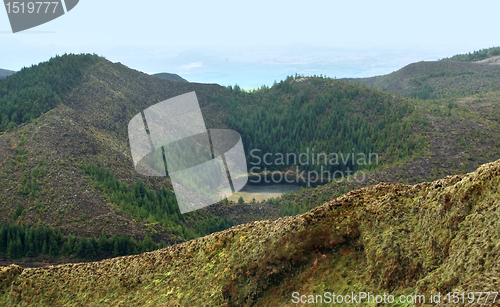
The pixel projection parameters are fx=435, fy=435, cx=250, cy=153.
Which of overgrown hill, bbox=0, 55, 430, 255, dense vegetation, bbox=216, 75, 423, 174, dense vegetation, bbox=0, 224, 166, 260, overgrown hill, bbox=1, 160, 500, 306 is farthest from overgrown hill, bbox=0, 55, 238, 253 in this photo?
dense vegetation, bbox=216, 75, 423, 174

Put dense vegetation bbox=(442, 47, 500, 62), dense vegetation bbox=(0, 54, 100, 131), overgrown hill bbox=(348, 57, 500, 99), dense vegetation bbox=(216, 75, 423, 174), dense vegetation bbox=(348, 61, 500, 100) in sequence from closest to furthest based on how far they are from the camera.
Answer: dense vegetation bbox=(0, 54, 100, 131), dense vegetation bbox=(216, 75, 423, 174), dense vegetation bbox=(348, 61, 500, 100), overgrown hill bbox=(348, 57, 500, 99), dense vegetation bbox=(442, 47, 500, 62)

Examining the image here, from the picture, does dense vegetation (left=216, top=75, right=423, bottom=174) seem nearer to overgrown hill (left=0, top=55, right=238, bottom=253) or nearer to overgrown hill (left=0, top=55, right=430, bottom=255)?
overgrown hill (left=0, top=55, right=430, bottom=255)

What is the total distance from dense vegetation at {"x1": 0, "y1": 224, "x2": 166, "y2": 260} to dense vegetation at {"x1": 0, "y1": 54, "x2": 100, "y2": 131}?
93.3ft

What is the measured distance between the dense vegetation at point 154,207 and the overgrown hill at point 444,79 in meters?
97.5

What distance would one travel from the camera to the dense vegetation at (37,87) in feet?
255

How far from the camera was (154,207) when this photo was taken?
210 feet

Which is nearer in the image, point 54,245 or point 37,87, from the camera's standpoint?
point 54,245

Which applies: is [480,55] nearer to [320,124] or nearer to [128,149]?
[320,124]

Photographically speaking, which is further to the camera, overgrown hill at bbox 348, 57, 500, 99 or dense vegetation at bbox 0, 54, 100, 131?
overgrown hill at bbox 348, 57, 500, 99

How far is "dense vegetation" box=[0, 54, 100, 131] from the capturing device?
77.7 metres

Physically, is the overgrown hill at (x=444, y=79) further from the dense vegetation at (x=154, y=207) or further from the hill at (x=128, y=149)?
the dense vegetation at (x=154, y=207)

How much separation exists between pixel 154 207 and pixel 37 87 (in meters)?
42.5

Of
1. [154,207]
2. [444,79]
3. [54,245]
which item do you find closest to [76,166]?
[154,207]

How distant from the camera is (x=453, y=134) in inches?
3494
